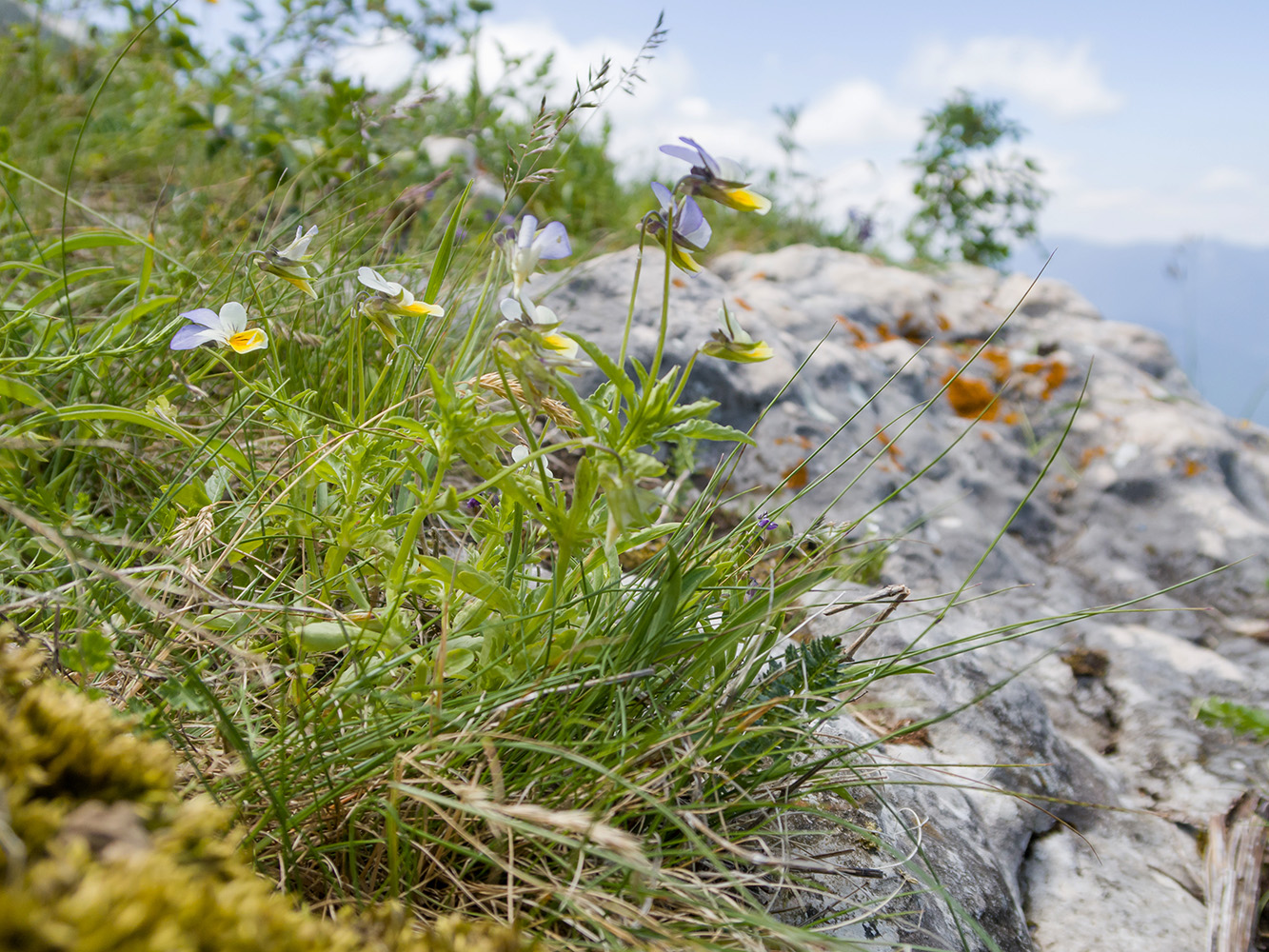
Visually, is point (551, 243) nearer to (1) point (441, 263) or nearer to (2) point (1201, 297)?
(1) point (441, 263)

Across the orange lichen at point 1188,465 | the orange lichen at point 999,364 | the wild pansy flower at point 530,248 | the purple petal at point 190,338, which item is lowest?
the purple petal at point 190,338

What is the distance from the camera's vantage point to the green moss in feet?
1.70

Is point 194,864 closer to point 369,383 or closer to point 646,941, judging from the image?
point 646,941

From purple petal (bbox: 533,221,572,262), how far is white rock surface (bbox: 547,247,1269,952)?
558 millimetres

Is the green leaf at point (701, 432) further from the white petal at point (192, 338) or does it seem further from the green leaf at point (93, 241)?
the green leaf at point (93, 241)

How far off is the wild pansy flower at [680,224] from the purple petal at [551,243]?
0.52 feet

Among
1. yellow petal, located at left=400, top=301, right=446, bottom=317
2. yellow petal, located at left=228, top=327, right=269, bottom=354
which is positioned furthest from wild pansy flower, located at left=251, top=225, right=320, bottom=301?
yellow petal, located at left=400, top=301, right=446, bottom=317

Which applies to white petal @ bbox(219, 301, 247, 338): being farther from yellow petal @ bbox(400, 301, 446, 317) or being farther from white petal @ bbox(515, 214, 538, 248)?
white petal @ bbox(515, 214, 538, 248)

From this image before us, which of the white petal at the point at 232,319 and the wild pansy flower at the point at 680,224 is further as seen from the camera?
the white petal at the point at 232,319

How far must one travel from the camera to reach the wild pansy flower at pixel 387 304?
52.1 inches

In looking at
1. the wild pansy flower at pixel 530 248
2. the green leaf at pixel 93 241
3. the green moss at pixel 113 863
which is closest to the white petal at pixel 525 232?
the wild pansy flower at pixel 530 248

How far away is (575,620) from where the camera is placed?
1344mm

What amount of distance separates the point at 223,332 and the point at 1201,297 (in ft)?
44.8

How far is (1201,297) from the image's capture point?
11.3m
